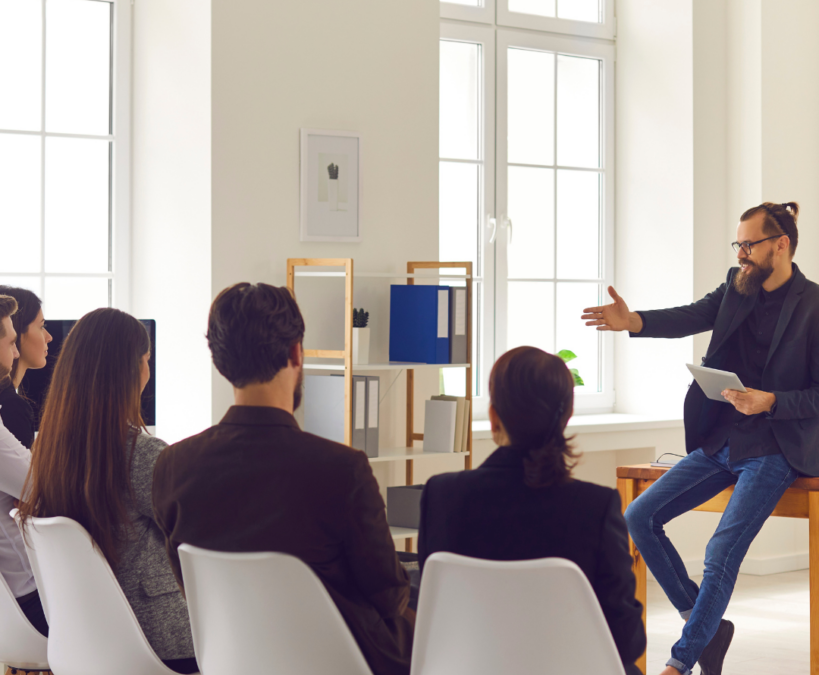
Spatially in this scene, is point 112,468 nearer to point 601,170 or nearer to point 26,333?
point 26,333

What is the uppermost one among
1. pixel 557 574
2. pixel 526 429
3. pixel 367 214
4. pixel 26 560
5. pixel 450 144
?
pixel 450 144

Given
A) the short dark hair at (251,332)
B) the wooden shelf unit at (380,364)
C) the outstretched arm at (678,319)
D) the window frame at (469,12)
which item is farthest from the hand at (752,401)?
the window frame at (469,12)

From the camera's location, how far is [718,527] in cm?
316

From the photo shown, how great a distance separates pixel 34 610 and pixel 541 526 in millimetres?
1319

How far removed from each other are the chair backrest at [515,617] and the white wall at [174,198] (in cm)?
231

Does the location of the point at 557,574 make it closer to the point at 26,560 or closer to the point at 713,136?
the point at 26,560

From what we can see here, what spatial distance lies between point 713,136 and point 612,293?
207 cm

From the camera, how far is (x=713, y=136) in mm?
5117

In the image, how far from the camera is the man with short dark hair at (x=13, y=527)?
2.30 m

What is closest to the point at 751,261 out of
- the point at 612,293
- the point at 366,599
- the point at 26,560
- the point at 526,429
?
the point at 612,293

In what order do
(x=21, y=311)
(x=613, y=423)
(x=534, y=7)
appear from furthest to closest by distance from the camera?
1. (x=534, y=7)
2. (x=613, y=423)
3. (x=21, y=311)

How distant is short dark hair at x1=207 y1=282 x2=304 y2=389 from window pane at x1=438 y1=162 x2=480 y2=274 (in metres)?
3.11

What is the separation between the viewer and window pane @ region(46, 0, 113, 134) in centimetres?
401

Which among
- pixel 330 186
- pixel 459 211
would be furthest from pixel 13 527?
pixel 459 211
